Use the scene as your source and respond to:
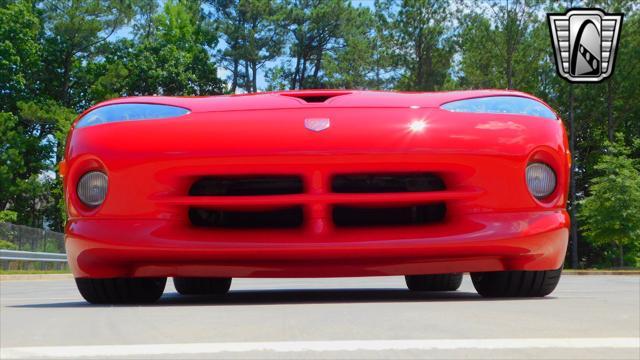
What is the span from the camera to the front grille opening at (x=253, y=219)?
4.29m

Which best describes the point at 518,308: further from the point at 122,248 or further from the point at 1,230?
the point at 1,230

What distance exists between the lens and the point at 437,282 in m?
5.84

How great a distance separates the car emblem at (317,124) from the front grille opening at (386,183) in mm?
234

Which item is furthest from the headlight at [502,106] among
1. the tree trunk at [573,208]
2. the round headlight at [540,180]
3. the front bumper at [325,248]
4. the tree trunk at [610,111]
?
the tree trunk at [610,111]

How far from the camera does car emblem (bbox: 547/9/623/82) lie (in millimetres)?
30438

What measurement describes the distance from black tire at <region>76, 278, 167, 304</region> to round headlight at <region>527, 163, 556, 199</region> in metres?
2.00

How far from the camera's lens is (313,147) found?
13.4 feet

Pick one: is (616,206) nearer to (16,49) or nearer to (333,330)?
(16,49)

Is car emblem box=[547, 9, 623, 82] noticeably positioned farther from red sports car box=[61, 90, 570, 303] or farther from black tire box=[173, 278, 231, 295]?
red sports car box=[61, 90, 570, 303]

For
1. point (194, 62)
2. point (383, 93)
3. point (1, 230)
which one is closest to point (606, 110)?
point (194, 62)

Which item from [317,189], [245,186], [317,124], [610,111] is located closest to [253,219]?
[245,186]

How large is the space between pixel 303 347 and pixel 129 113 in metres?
1.93

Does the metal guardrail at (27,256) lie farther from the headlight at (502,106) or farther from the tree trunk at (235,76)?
the tree trunk at (235,76)

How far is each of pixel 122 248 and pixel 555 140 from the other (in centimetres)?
206
